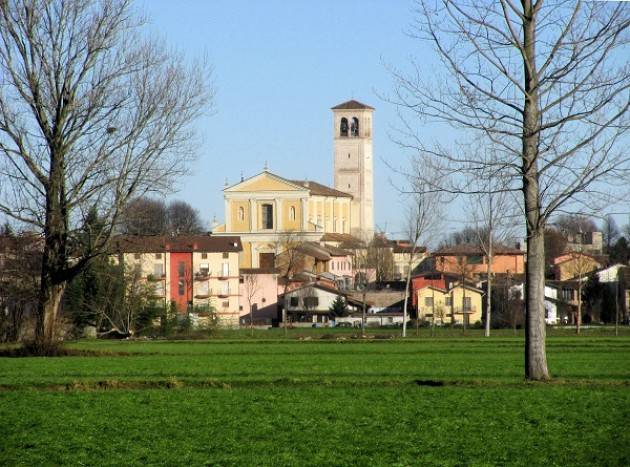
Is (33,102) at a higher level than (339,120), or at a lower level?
lower

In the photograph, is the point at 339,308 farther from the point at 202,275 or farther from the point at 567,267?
the point at 567,267

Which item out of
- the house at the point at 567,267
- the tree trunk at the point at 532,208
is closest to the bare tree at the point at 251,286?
the house at the point at 567,267

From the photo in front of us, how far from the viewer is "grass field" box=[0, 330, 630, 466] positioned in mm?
11531

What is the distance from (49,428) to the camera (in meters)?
13.6

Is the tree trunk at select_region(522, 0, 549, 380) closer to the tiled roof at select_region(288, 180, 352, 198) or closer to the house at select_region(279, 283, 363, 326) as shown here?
the house at select_region(279, 283, 363, 326)

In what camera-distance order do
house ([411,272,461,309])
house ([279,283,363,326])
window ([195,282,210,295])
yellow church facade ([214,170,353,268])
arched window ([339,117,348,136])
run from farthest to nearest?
arched window ([339,117,348,136]) → yellow church facade ([214,170,353,268]) → house ([279,283,363,326]) → house ([411,272,461,309]) → window ([195,282,210,295])

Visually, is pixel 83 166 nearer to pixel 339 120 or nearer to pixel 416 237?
pixel 416 237

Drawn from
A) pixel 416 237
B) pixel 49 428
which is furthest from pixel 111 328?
pixel 49 428

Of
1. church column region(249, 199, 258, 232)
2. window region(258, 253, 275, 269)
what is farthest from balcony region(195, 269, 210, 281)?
church column region(249, 199, 258, 232)

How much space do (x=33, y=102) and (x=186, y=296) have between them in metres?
53.8

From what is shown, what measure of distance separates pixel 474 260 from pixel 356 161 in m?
31.2

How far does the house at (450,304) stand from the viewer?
260 feet

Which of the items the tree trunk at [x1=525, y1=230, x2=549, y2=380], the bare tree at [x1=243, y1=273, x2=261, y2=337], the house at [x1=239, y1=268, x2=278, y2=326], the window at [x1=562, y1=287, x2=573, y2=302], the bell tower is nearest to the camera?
the tree trunk at [x1=525, y1=230, x2=549, y2=380]

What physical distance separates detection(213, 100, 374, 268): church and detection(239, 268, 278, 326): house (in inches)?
720
